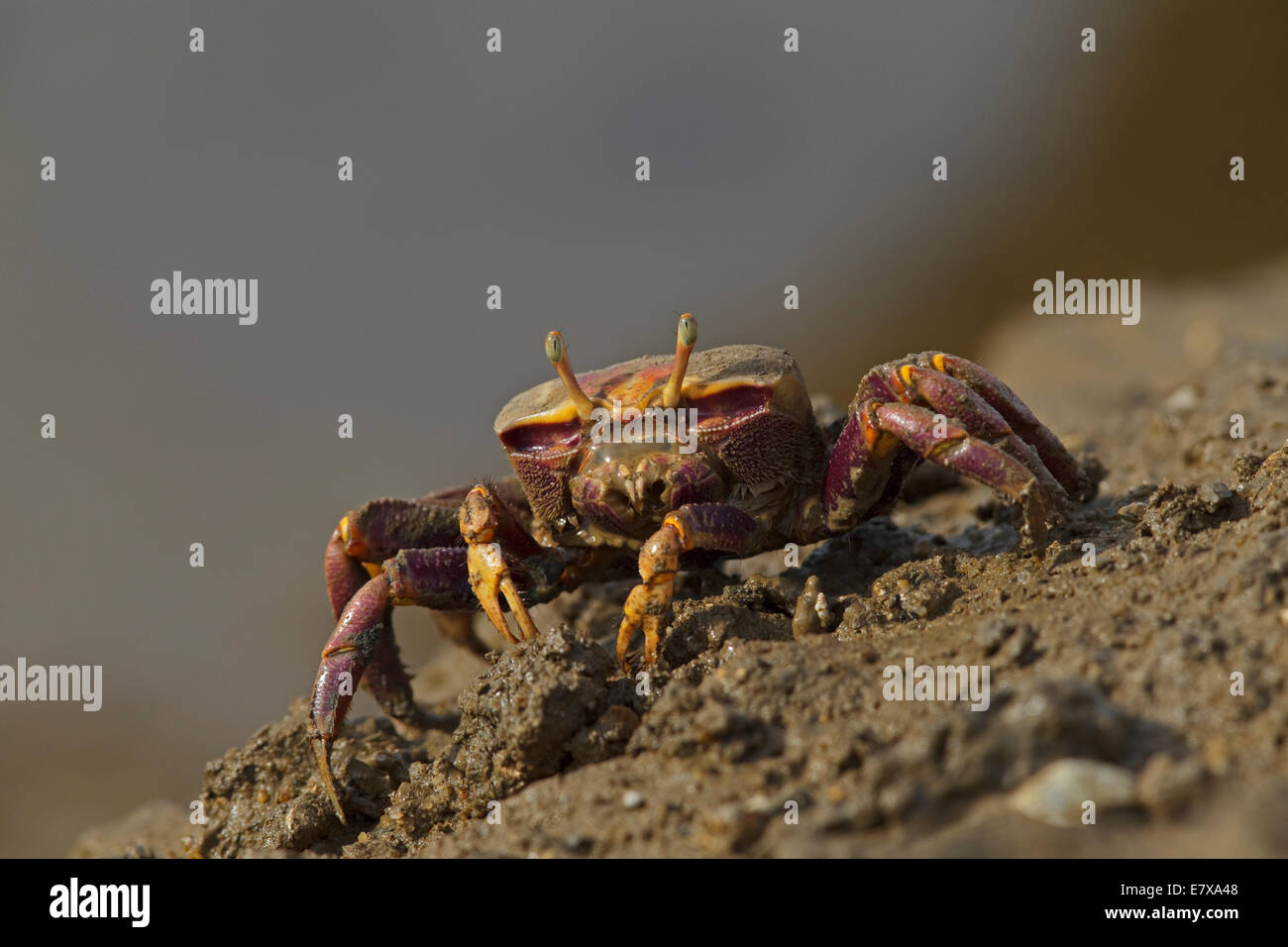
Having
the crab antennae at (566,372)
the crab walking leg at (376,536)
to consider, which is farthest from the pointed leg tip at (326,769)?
the crab antennae at (566,372)

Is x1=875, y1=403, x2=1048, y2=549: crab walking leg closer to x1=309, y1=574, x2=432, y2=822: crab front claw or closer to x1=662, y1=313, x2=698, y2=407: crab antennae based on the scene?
x1=662, y1=313, x2=698, y2=407: crab antennae

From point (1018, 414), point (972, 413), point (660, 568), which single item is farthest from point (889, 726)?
point (1018, 414)

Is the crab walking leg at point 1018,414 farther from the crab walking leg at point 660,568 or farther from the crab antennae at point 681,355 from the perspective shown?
the crab walking leg at point 660,568

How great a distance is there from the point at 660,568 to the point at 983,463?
4.42 feet

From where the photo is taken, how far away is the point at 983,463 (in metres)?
4.48

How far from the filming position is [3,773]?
1398 centimetres

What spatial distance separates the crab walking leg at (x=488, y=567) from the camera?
4.88m

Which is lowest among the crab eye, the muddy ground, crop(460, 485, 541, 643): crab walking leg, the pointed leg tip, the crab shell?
the pointed leg tip

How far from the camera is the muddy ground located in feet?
9.82

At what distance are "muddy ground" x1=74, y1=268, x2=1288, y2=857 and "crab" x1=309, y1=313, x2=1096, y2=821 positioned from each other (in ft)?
1.04

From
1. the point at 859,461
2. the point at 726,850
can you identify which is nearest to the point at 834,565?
the point at 859,461

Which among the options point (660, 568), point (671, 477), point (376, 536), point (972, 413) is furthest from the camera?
point (376, 536)

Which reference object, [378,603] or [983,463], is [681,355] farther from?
[378,603]

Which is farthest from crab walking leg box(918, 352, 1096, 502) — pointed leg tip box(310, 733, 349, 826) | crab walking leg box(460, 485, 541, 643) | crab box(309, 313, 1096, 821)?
pointed leg tip box(310, 733, 349, 826)
